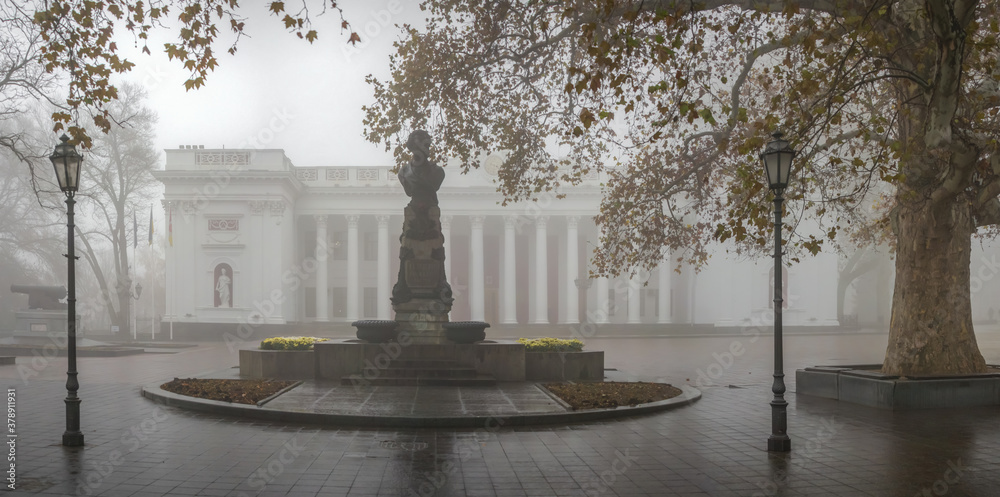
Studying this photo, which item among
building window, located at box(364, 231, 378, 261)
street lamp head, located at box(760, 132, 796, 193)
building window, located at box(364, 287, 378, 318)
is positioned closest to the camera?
street lamp head, located at box(760, 132, 796, 193)

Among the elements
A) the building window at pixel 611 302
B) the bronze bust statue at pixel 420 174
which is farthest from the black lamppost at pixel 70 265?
the building window at pixel 611 302

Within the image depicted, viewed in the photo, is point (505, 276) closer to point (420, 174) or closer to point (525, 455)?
point (420, 174)

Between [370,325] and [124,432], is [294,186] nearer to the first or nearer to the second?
[370,325]

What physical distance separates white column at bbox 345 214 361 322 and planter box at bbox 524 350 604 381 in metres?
37.3

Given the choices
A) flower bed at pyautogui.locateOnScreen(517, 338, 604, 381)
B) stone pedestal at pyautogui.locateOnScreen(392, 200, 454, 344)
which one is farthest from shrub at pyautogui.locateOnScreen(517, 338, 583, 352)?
stone pedestal at pyautogui.locateOnScreen(392, 200, 454, 344)

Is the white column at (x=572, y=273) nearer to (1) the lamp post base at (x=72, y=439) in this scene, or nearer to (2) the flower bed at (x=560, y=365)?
(2) the flower bed at (x=560, y=365)

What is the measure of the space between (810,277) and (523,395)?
142ft

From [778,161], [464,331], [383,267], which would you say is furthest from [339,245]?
[778,161]

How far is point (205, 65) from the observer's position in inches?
366

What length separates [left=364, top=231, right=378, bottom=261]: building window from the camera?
186ft

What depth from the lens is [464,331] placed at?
48.1 feet

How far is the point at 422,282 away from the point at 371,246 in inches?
1671

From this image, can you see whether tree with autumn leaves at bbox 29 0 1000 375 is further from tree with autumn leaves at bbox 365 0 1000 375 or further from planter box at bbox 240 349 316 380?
planter box at bbox 240 349 316 380

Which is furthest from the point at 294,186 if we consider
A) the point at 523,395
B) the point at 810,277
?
the point at 523,395
